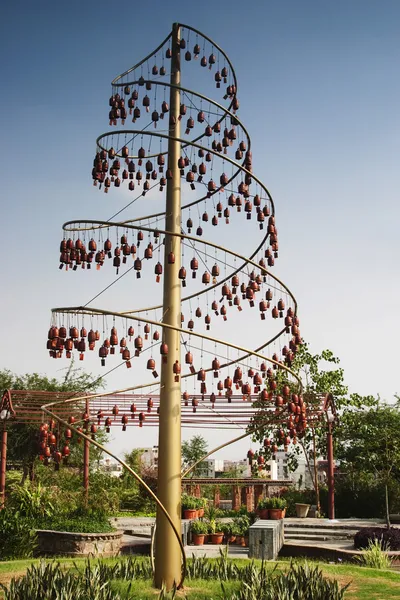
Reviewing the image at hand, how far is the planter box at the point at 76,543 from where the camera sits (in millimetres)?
17469

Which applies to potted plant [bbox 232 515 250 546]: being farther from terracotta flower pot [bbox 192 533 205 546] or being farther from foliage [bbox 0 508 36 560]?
foliage [bbox 0 508 36 560]

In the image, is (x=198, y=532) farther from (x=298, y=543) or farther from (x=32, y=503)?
(x=32, y=503)

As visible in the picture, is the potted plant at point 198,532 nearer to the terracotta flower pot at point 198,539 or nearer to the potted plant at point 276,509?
the terracotta flower pot at point 198,539

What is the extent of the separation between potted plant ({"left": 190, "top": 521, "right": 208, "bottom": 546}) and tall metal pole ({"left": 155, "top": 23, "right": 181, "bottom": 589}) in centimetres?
1032

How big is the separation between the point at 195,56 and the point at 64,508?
15.8m

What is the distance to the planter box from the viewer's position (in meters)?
17.5

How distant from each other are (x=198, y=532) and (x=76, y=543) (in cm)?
405

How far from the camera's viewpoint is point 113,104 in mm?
11008

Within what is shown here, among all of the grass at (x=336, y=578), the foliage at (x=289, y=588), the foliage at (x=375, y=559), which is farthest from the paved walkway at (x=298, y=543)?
the foliage at (x=289, y=588)

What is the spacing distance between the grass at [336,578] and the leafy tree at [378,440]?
854 cm

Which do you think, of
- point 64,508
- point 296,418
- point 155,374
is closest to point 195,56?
point 155,374

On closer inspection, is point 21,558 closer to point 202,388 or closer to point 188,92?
point 202,388

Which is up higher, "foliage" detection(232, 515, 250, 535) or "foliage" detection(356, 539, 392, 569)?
"foliage" detection(356, 539, 392, 569)

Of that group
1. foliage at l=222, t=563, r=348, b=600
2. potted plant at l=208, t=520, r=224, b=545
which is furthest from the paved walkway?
foliage at l=222, t=563, r=348, b=600
